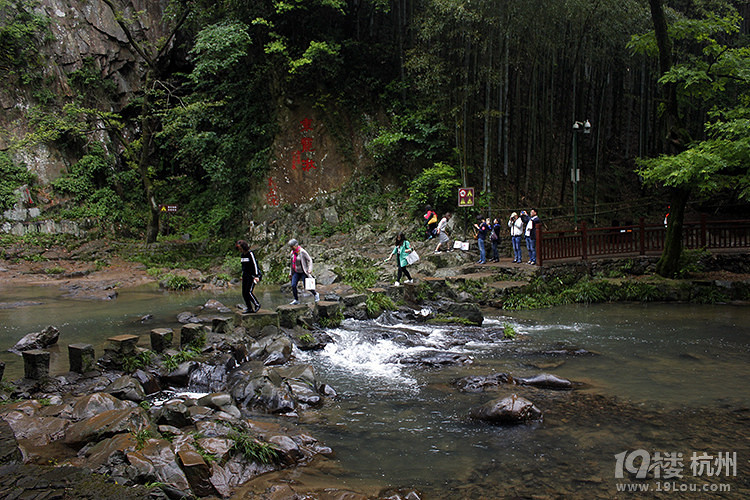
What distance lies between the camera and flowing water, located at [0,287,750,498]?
443cm

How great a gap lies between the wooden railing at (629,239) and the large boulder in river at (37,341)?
1242 centimetres

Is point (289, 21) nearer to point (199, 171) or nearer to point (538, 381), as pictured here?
point (199, 171)

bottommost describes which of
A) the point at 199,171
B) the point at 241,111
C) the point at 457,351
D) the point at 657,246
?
the point at 457,351

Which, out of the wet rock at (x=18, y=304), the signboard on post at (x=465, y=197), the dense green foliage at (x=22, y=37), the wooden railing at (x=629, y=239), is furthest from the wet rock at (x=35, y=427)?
the dense green foliage at (x=22, y=37)

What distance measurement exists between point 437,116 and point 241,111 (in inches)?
369

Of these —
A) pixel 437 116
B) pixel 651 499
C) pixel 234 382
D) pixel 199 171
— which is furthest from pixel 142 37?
pixel 651 499

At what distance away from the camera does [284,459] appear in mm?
4730

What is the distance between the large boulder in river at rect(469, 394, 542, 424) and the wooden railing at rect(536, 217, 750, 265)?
376 inches

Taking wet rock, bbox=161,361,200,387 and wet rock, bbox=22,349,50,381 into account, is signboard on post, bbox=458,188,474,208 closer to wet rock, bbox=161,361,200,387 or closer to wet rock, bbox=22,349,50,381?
wet rock, bbox=161,361,200,387

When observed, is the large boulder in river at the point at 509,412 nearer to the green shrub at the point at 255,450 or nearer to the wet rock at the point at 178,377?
the green shrub at the point at 255,450

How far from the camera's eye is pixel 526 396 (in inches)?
251

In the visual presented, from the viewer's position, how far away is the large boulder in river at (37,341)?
26.7 feet

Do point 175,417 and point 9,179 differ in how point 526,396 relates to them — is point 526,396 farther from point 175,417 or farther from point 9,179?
point 9,179

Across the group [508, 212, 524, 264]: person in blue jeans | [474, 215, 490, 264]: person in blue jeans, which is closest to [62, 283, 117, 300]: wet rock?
[474, 215, 490, 264]: person in blue jeans
